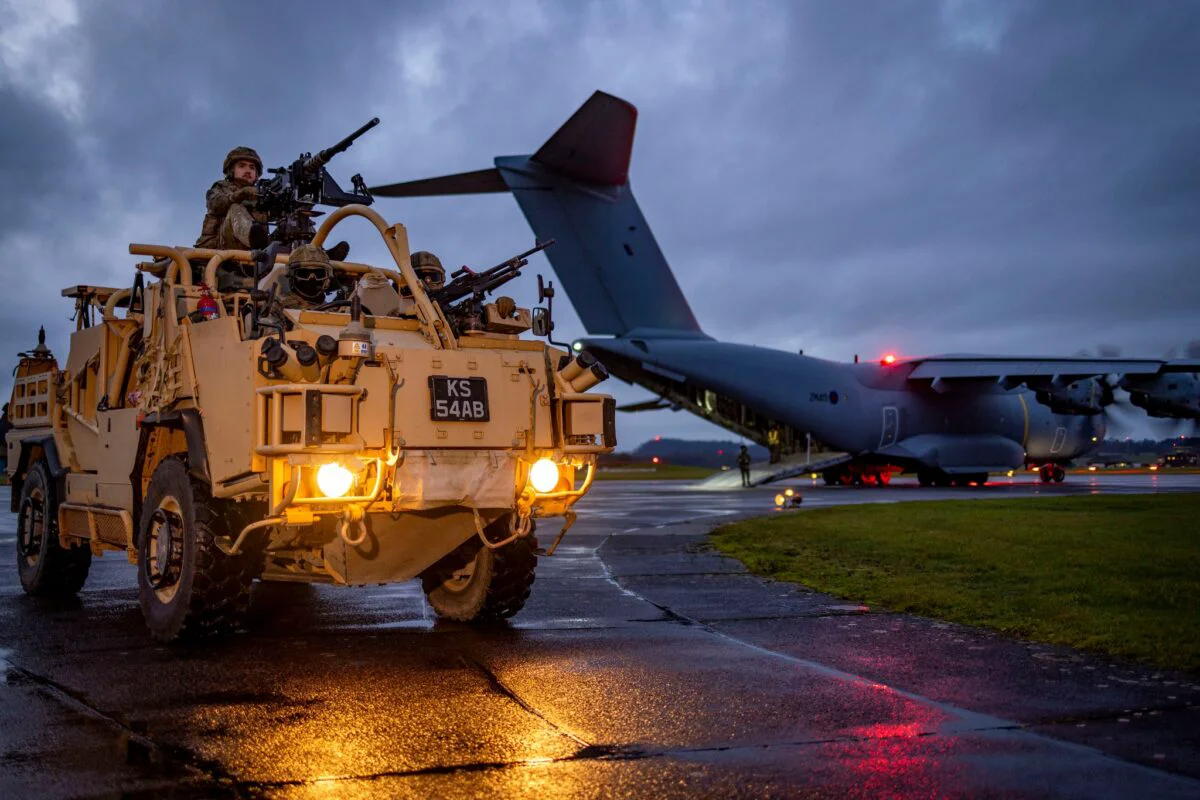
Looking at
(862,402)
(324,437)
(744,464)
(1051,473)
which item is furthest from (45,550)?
(1051,473)

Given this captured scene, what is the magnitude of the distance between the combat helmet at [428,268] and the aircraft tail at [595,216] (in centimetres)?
1631

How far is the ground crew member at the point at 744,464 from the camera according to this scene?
1388 inches

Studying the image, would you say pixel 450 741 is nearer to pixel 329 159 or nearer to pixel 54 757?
pixel 54 757

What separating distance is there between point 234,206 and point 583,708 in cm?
584

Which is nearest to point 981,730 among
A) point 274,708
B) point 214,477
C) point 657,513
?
point 274,708

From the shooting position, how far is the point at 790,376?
117ft

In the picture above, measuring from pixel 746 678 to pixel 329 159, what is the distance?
5.56 metres

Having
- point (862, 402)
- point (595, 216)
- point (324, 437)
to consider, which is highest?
point (595, 216)

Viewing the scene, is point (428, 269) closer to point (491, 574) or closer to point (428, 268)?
point (428, 268)

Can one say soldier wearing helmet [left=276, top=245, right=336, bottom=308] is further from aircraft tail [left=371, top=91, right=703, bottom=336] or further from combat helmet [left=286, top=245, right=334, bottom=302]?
aircraft tail [left=371, top=91, right=703, bottom=336]

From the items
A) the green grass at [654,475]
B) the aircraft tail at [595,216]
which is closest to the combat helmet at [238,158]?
the aircraft tail at [595,216]

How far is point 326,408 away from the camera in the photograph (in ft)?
21.4

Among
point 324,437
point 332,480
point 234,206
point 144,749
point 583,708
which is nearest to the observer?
point 144,749

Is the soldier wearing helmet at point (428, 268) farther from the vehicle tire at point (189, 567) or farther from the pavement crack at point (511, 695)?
the pavement crack at point (511, 695)
